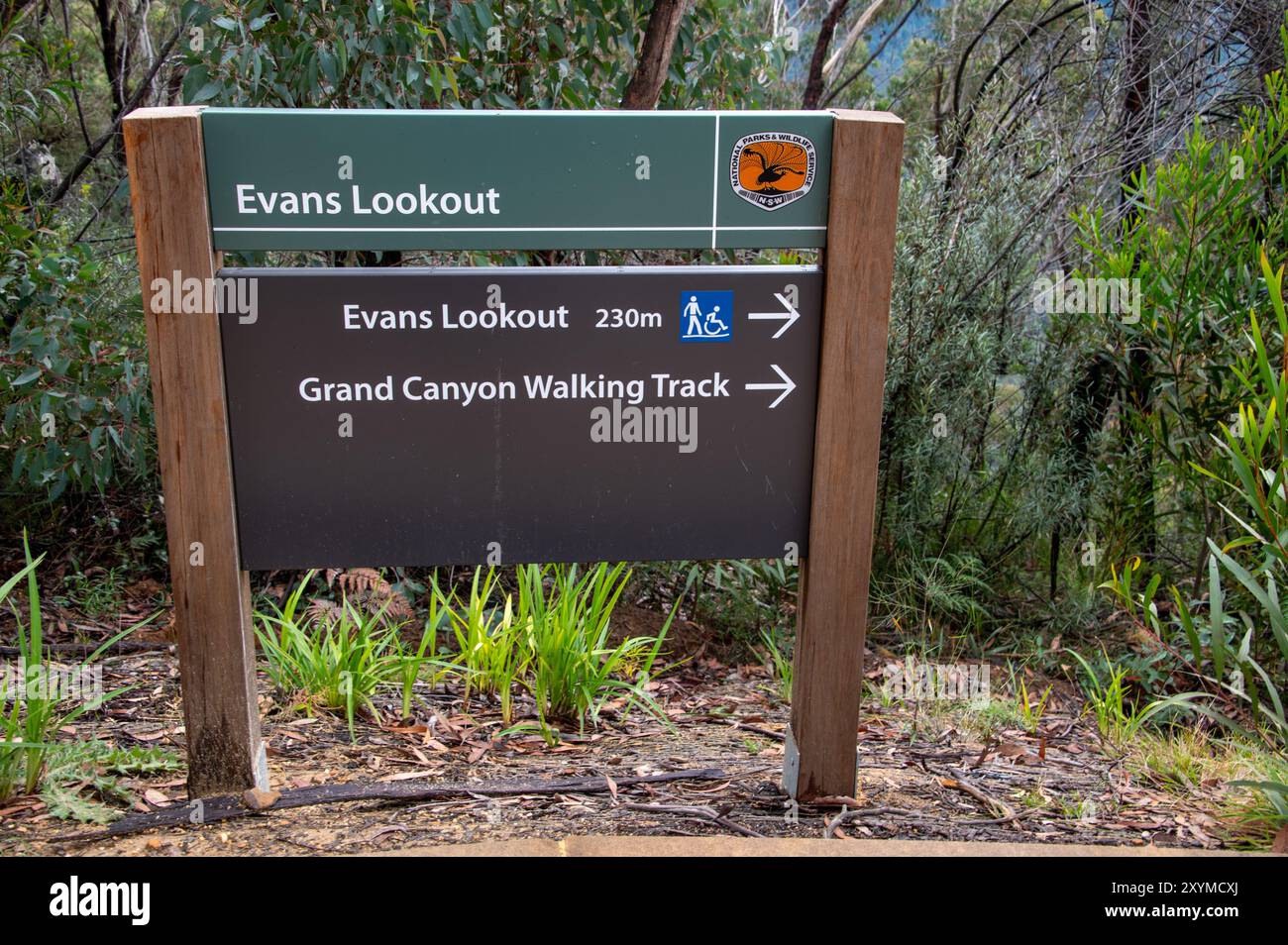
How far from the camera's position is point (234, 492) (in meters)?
2.71

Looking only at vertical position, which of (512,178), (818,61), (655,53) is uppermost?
(818,61)

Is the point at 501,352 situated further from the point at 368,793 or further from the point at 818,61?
the point at 818,61

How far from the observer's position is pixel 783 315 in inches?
107

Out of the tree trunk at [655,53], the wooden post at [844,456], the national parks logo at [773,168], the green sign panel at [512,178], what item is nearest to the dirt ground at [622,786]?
the wooden post at [844,456]

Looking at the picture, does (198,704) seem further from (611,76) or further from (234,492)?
(611,76)

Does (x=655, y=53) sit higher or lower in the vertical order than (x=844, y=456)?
higher

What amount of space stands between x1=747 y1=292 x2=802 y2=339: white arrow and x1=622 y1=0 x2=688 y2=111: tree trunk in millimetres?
2833

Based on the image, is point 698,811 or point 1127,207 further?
point 1127,207

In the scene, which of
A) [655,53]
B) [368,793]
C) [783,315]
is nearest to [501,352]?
[783,315]

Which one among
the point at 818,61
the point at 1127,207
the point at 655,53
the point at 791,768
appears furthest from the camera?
the point at 818,61

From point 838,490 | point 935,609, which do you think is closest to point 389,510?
point 838,490

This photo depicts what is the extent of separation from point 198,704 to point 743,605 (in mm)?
2877

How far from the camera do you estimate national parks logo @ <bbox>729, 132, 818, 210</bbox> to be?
2.63 metres

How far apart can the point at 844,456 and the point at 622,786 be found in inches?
45.5
